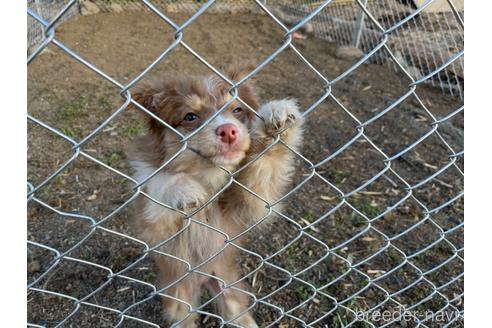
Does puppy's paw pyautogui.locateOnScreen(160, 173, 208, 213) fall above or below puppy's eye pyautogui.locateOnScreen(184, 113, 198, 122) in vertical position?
below

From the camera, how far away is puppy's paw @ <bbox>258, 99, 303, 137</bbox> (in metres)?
1.82

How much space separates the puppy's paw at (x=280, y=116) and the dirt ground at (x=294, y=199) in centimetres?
53

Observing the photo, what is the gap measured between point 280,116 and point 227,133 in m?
0.36

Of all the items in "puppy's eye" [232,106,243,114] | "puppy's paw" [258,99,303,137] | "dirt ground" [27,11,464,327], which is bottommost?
"dirt ground" [27,11,464,327]

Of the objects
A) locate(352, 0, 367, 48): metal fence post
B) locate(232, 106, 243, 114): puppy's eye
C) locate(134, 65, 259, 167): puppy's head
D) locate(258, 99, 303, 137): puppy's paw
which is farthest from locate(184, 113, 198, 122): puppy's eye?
locate(352, 0, 367, 48): metal fence post

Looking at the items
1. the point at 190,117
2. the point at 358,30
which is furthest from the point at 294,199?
the point at 358,30

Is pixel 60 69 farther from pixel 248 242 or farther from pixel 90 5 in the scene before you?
pixel 248 242

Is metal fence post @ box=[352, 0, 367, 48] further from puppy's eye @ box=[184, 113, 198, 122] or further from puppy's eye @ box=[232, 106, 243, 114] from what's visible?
puppy's eye @ box=[184, 113, 198, 122]

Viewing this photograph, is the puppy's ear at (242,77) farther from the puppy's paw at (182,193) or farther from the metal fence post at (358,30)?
the metal fence post at (358,30)

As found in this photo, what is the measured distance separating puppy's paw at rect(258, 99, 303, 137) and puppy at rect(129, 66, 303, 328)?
13cm

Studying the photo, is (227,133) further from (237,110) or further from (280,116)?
(237,110)

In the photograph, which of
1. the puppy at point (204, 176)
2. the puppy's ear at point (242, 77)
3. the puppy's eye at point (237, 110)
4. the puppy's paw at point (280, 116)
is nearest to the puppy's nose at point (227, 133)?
the puppy at point (204, 176)

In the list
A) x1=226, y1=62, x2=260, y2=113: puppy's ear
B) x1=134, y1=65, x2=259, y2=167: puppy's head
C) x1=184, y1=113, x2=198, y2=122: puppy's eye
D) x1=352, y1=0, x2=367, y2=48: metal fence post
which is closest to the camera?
x1=134, y1=65, x2=259, y2=167: puppy's head

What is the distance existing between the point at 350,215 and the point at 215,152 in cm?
198
